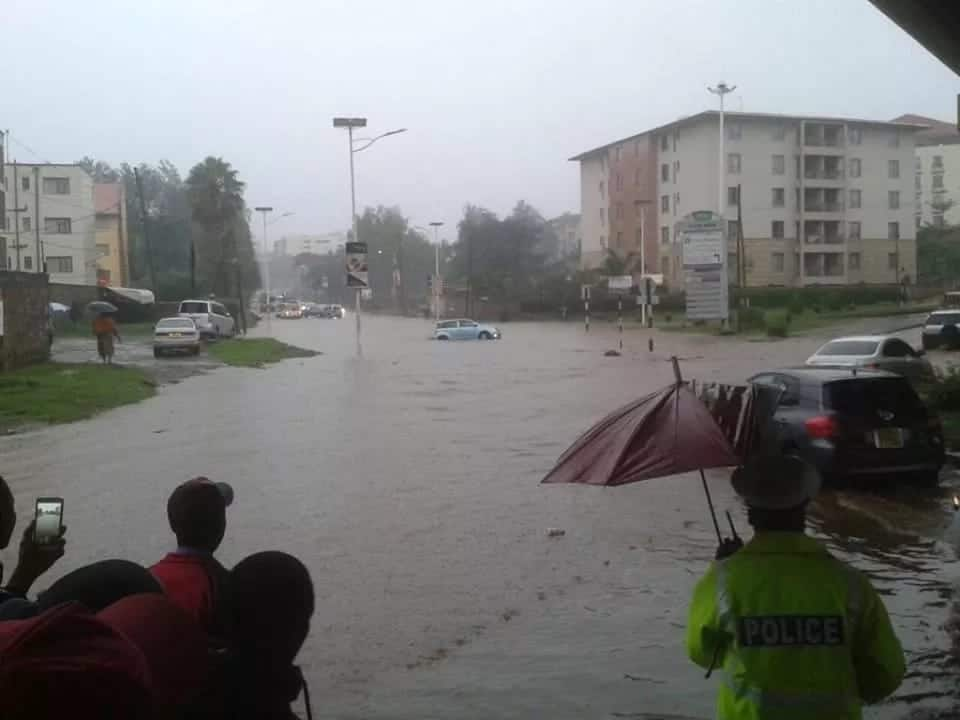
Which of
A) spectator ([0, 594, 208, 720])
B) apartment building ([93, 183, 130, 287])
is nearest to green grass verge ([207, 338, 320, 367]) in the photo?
spectator ([0, 594, 208, 720])

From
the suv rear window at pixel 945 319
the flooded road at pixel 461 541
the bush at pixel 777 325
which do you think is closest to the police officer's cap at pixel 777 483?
the flooded road at pixel 461 541

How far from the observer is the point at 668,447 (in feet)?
16.4

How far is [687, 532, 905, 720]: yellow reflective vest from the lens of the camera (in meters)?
3.45

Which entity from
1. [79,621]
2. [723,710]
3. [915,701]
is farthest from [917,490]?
[79,621]

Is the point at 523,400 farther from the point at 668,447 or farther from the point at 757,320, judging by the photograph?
the point at 757,320

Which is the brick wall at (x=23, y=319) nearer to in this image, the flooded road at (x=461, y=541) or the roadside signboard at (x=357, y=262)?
the flooded road at (x=461, y=541)

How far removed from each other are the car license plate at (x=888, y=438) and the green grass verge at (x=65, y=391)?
51.2 ft

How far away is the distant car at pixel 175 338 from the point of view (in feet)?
141

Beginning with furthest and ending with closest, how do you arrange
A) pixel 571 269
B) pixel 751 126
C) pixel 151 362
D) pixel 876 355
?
pixel 571 269 → pixel 751 126 → pixel 151 362 → pixel 876 355

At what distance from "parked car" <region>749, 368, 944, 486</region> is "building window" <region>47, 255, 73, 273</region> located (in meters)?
85.9

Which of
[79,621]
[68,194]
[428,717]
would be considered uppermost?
[68,194]

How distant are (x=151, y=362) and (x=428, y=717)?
3452cm

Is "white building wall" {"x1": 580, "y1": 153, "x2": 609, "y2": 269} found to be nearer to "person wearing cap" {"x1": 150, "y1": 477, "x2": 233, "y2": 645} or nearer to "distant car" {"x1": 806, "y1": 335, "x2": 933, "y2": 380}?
"distant car" {"x1": 806, "y1": 335, "x2": 933, "y2": 380}

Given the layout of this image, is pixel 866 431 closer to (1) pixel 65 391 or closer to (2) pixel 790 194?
(1) pixel 65 391
